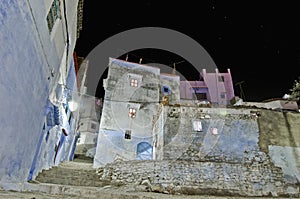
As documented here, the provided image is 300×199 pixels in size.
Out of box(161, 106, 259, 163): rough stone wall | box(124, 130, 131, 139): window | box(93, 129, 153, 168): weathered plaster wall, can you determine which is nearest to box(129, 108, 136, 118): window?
box(124, 130, 131, 139): window

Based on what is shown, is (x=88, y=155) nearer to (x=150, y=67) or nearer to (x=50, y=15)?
(x=150, y=67)

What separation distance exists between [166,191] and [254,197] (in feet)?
13.0

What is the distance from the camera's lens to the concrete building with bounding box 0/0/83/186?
4.61 meters

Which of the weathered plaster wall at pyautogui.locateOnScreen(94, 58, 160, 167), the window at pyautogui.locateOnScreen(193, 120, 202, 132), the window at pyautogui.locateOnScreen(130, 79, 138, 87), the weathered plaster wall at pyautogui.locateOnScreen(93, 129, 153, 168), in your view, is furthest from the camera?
the window at pyautogui.locateOnScreen(130, 79, 138, 87)

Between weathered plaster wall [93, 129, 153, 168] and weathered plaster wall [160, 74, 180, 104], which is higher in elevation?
weathered plaster wall [160, 74, 180, 104]

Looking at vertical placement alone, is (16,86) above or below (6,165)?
above

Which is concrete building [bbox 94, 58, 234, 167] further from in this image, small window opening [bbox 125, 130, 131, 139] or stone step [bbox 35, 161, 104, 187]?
stone step [bbox 35, 161, 104, 187]

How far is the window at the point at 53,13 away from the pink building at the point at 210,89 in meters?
23.5

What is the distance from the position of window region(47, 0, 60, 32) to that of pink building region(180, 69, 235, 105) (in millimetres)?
23471

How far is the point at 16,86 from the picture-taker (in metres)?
5.19

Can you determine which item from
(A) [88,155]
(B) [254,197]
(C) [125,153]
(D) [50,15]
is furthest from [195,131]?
(A) [88,155]

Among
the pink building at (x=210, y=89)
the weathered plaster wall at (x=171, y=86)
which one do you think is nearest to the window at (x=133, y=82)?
the weathered plaster wall at (x=171, y=86)

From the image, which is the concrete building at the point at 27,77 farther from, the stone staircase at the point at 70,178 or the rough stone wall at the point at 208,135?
the rough stone wall at the point at 208,135

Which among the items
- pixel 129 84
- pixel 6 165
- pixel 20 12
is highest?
pixel 129 84
